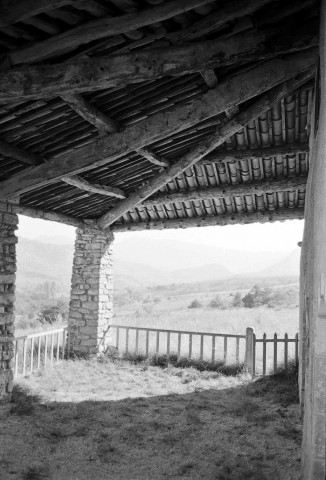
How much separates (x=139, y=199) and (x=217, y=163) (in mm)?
1756

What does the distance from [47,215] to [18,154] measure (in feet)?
11.4

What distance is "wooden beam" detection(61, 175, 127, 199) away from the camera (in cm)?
702

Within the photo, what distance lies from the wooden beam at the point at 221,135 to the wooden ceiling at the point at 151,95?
0.06ft

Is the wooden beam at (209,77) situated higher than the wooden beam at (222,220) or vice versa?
the wooden beam at (209,77)

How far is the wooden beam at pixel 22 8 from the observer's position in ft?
10.3

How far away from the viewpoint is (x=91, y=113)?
483cm

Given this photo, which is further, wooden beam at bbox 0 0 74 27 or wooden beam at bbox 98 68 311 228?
wooden beam at bbox 98 68 311 228

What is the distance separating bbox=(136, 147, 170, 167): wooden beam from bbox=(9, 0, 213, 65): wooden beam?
2735 mm

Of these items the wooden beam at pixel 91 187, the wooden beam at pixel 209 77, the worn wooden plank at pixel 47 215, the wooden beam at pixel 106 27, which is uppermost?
the wooden beam at pixel 209 77

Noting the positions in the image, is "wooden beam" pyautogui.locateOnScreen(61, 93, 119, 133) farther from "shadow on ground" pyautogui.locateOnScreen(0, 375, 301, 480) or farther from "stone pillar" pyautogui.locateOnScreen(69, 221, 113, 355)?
"stone pillar" pyautogui.locateOnScreen(69, 221, 113, 355)

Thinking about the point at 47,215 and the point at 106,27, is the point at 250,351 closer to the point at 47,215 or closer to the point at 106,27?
the point at 47,215

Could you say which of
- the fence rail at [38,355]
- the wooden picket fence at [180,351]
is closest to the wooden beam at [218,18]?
the wooden picket fence at [180,351]

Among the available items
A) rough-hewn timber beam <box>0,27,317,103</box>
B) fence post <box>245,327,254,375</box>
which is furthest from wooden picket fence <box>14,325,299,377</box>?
rough-hewn timber beam <box>0,27,317,103</box>

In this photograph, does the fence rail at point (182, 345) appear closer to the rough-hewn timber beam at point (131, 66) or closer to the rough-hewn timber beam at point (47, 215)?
the rough-hewn timber beam at point (47, 215)
